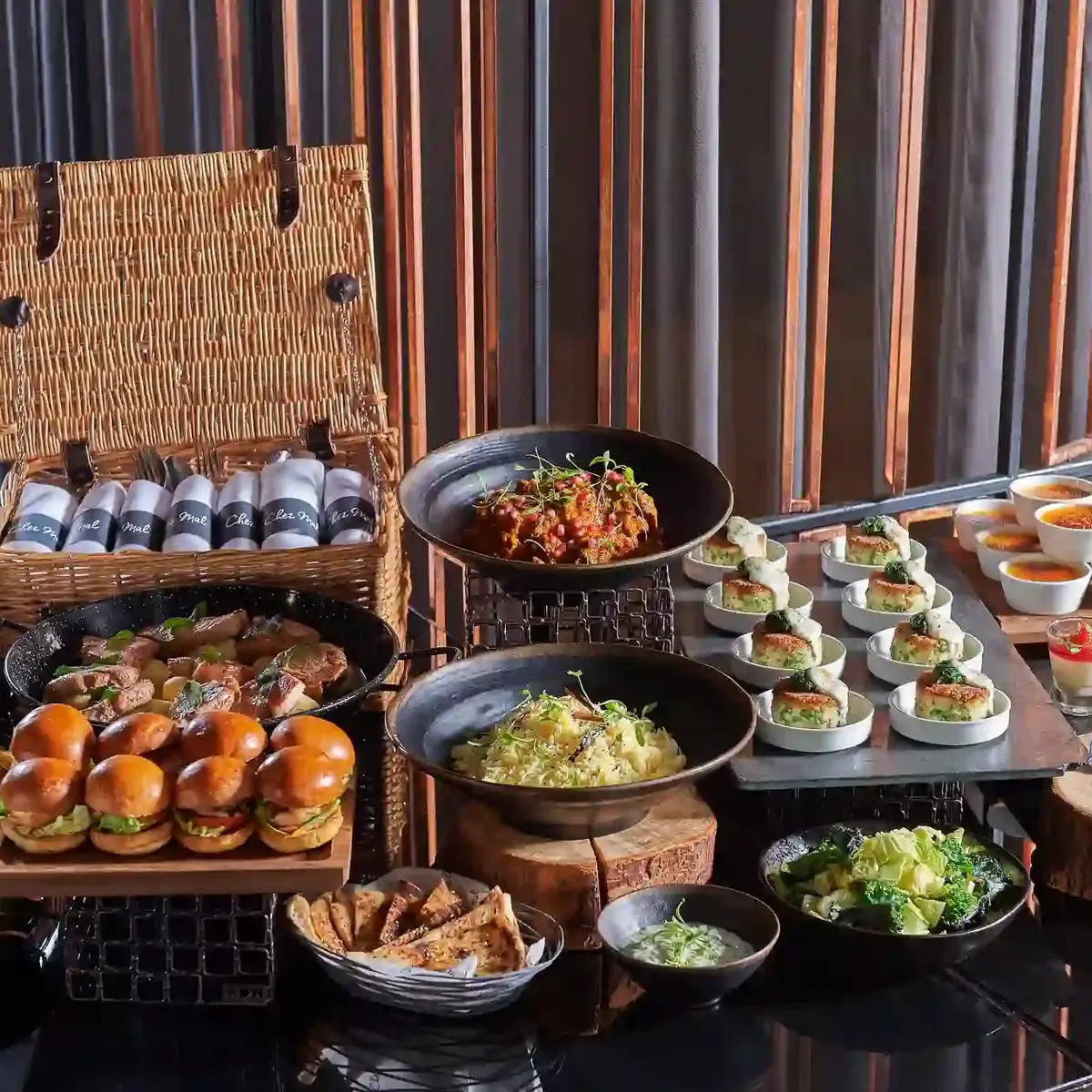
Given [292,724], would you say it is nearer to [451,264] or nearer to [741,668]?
[741,668]

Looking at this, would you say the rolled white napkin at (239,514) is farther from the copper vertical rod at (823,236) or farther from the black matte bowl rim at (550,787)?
the copper vertical rod at (823,236)

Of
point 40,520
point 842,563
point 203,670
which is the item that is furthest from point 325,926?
point 842,563

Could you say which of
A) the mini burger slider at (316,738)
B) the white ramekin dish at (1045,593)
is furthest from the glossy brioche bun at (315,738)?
the white ramekin dish at (1045,593)

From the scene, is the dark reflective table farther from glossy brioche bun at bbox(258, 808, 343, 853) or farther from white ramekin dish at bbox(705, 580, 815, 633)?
white ramekin dish at bbox(705, 580, 815, 633)

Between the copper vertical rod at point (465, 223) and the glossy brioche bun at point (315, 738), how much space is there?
1.35m

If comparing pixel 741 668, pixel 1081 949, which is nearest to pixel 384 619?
pixel 741 668

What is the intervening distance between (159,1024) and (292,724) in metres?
0.36

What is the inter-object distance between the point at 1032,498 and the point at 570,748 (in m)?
1.22

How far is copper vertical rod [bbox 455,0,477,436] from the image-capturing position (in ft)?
9.23

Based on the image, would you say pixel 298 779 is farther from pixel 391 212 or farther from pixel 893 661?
pixel 391 212

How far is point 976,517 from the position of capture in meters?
2.88

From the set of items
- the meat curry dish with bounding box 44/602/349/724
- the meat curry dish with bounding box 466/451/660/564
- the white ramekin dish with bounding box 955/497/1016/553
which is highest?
the meat curry dish with bounding box 466/451/660/564

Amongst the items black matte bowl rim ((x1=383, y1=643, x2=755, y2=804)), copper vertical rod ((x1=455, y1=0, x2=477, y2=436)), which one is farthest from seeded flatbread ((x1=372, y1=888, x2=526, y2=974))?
copper vertical rod ((x1=455, y1=0, x2=477, y2=436))

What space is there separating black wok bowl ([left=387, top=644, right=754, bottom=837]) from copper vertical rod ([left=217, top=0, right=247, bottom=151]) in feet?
4.19
